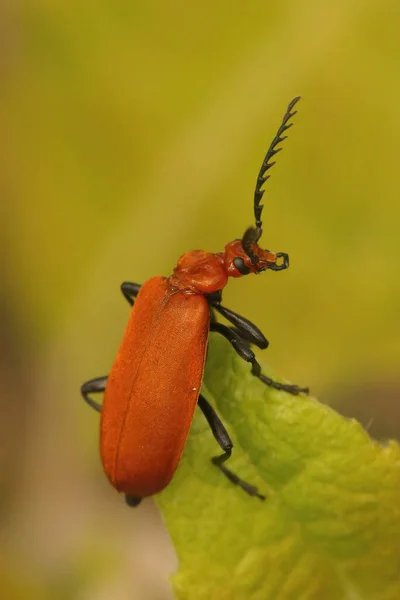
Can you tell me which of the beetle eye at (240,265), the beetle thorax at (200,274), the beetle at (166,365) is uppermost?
the beetle eye at (240,265)

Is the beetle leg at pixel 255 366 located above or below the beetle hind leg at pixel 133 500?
above

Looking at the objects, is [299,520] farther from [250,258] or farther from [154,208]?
[154,208]

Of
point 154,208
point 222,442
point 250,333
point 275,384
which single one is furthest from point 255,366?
point 154,208

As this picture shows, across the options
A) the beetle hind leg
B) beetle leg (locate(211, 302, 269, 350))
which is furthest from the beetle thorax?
the beetle hind leg

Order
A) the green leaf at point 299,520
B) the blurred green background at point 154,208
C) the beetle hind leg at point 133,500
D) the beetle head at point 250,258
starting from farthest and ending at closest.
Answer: the blurred green background at point 154,208 < the beetle head at point 250,258 < the beetle hind leg at point 133,500 < the green leaf at point 299,520

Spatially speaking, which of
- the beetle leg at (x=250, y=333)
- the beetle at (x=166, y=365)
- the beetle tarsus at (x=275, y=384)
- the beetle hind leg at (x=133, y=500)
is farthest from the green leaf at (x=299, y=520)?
the beetle leg at (x=250, y=333)

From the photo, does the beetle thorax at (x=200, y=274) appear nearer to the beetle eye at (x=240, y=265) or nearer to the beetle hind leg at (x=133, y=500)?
the beetle eye at (x=240, y=265)

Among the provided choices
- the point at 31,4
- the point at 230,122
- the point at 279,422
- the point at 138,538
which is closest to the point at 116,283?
the point at 230,122
